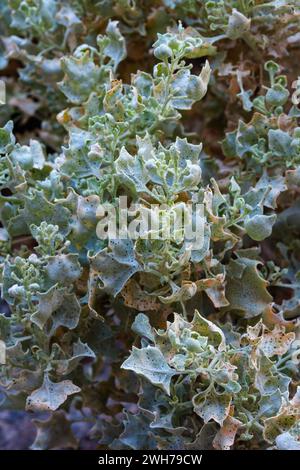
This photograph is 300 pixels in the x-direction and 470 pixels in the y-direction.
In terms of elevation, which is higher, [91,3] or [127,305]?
[91,3]

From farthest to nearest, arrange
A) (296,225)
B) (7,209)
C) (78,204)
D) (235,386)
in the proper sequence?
1. (296,225)
2. (7,209)
3. (78,204)
4. (235,386)

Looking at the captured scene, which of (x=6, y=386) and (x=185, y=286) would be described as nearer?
(x=185, y=286)

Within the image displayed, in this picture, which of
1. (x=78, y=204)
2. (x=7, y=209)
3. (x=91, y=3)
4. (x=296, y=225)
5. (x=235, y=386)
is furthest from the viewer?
(x=91, y=3)

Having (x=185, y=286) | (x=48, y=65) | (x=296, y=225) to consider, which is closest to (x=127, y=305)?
(x=185, y=286)

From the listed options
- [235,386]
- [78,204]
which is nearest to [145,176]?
[78,204]

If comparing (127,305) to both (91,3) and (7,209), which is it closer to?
(7,209)

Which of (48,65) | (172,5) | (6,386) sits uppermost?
(172,5)
